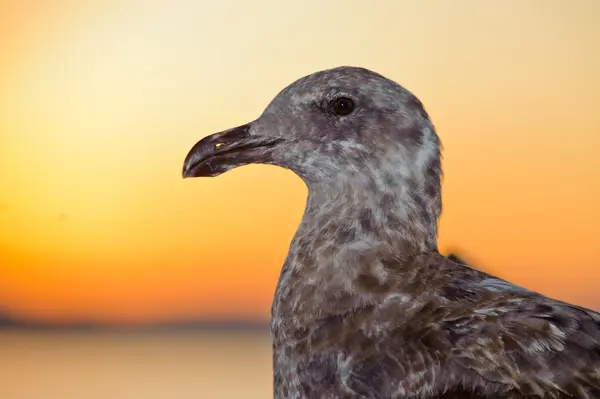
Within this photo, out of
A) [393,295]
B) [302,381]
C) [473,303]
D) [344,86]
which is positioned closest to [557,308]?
[473,303]

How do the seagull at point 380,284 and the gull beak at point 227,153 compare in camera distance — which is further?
the gull beak at point 227,153

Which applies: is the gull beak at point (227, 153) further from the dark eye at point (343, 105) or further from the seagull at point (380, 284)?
the dark eye at point (343, 105)

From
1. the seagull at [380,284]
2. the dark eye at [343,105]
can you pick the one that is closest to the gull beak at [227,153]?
the seagull at [380,284]

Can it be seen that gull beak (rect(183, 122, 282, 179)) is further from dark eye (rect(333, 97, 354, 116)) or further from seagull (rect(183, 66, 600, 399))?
dark eye (rect(333, 97, 354, 116))

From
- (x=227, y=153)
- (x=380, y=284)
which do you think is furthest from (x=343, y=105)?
(x=380, y=284)

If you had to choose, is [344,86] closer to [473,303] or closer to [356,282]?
[356,282]

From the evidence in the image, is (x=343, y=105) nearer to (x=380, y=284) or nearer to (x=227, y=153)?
(x=227, y=153)

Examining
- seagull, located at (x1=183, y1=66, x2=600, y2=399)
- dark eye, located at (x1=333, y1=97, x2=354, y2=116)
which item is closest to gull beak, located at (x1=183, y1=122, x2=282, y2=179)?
seagull, located at (x1=183, y1=66, x2=600, y2=399)
